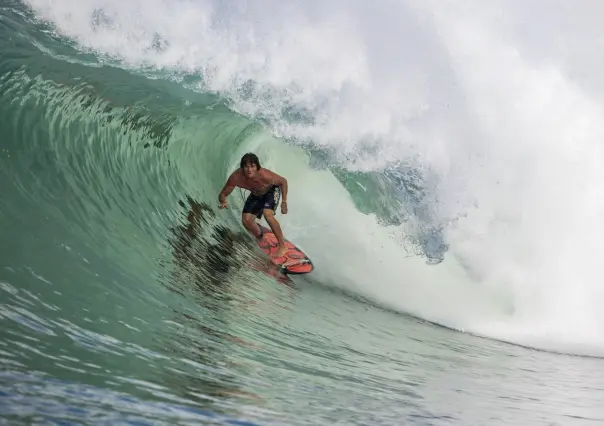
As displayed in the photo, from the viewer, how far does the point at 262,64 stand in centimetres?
803

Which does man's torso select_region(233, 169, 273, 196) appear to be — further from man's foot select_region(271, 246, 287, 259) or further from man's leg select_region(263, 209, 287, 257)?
man's foot select_region(271, 246, 287, 259)

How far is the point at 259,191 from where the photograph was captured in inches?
279

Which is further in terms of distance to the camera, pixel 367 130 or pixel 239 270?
pixel 367 130

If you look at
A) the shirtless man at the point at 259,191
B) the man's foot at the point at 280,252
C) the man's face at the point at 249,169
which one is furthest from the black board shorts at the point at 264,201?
the man's foot at the point at 280,252

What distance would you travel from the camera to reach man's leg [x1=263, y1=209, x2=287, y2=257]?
7.05 meters

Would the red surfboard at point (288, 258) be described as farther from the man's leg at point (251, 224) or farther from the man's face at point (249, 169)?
the man's face at point (249, 169)

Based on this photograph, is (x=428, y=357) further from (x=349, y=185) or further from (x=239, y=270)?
(x=349, y=185)

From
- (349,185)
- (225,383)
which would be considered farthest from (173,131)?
(225,383)

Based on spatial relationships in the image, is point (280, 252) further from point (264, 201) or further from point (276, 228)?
point (264, 201)

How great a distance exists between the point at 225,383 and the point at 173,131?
20.8ft

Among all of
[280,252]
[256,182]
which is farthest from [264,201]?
[280,252]

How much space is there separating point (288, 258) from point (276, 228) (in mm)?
390

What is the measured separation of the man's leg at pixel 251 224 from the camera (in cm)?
732

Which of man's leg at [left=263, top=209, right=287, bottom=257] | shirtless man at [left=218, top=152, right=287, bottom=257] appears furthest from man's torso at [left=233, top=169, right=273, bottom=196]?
man's leg at [left=263, top=209, right=287, bottom=257]
